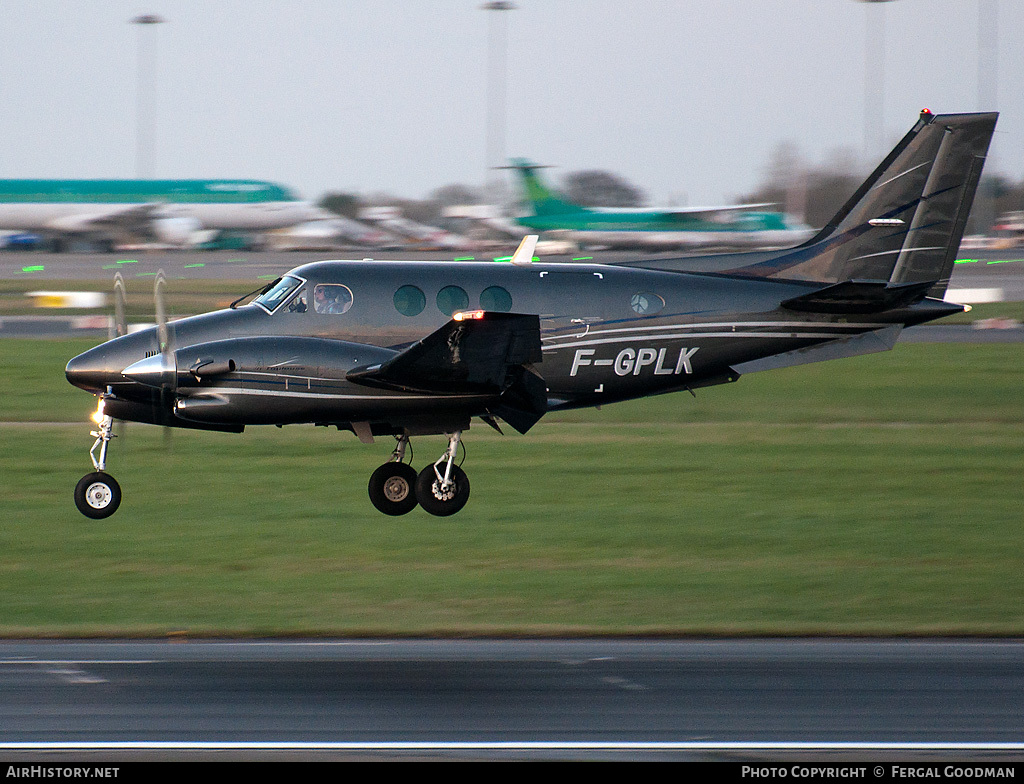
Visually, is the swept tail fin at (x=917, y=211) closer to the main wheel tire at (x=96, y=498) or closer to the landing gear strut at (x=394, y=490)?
the landing gear strut at (x=394, y=490)

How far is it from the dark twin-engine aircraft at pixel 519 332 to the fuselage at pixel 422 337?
2 cm

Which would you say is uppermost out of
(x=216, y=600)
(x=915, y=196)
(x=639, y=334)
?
(x=915, y=196)

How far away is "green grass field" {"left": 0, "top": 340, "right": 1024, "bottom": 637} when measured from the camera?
1420cm

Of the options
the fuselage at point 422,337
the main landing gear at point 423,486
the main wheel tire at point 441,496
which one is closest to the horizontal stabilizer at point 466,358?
the fuselage at point 422,337

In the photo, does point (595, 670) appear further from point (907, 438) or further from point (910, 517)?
point (907, 438)

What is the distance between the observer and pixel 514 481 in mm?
20922

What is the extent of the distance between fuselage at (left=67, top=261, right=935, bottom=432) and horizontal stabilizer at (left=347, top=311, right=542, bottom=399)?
211 mm

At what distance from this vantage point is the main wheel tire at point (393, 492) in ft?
55.2

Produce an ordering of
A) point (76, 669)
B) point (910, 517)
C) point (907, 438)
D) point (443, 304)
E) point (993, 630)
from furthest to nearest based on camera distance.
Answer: point (907, 438) < point (910, 517) < point (443, 304) < point (993, 630) < point (76, 669)

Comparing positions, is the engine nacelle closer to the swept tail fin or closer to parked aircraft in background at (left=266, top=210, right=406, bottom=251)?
parked aircraft in background at (left=266, top=210, right=406, bottom=251)

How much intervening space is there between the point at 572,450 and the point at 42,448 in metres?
10.4

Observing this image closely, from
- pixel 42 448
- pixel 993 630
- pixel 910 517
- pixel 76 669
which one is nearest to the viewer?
pixel 76 669

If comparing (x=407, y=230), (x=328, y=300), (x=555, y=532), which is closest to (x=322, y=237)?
(x=407, y=230)
